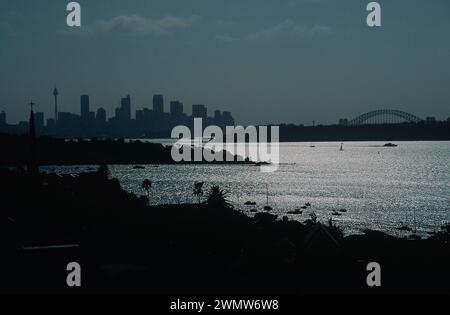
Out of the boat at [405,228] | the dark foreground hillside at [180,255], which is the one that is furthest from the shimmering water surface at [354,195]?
the dark foreground hillside at [180,255]

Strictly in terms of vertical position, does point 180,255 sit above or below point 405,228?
above

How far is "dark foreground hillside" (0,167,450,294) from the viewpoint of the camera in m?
12.9

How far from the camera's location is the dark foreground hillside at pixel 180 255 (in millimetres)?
12930

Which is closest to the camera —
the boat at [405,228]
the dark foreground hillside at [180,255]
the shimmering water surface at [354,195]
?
the dark foreground hillside at [180,255]

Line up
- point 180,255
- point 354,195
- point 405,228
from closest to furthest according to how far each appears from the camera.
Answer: point 180,255 → point 405,228 → point 354,195

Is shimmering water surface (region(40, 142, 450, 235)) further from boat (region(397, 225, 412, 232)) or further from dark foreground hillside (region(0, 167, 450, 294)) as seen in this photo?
dark foreground hillside (region(0, 167, 450, 294))

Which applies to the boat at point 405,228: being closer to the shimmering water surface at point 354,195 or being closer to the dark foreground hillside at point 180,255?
the shimmering water surface at point 354,195

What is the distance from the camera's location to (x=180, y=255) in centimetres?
1631

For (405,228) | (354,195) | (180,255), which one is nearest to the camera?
(180,255)

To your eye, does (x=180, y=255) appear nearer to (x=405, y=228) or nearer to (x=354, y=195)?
(x=405, y=228)

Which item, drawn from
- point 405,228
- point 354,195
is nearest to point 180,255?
point 405,228

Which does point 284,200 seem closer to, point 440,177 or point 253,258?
point 440,177

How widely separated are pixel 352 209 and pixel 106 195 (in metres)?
35.6
